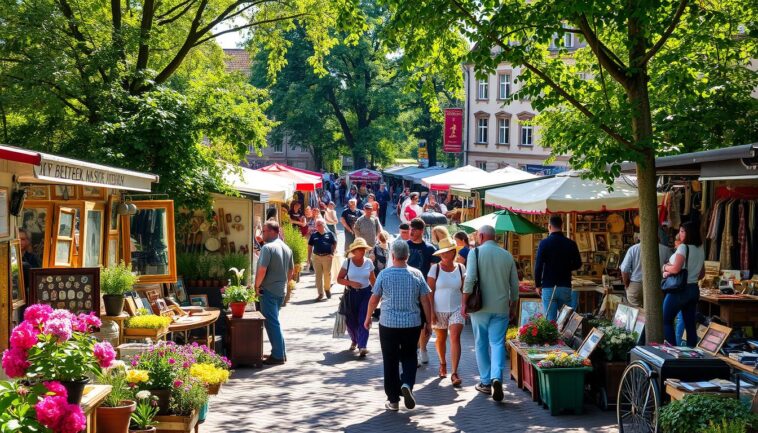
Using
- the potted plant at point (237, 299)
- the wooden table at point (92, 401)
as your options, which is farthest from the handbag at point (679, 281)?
the wooden table at point (92, 401)

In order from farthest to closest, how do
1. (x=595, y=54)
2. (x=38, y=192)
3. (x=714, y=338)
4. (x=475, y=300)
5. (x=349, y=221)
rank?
(x=349, y=221), (x=595, y=54), (x=475, y=300), (x=38, y=192), (x=714, y=338)

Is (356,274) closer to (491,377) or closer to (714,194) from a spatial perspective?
(491,377)

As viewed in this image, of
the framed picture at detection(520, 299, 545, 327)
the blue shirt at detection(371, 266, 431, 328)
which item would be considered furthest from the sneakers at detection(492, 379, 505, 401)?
the framed picture at detection(520, 299, 545, 327)

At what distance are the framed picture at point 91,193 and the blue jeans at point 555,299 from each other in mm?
6115

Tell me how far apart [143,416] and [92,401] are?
1350 millimetres

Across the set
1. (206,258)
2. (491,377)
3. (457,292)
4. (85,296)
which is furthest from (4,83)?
(491,377)

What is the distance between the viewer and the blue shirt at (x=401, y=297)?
409 inches

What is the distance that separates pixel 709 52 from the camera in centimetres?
1633

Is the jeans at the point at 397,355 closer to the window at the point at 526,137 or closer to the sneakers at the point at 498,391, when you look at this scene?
the sneakers at the point at 498,391

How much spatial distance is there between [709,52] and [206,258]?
365 inches

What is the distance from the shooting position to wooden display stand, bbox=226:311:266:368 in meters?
13.0

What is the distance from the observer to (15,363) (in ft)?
18.8

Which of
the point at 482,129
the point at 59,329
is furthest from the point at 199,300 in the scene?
the point at 482,129

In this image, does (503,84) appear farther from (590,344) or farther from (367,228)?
(590,344)
